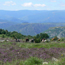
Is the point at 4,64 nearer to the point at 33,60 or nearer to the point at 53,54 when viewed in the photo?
the point at 33,60

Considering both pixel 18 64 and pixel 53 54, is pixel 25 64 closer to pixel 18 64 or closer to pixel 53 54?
pixel 18 64

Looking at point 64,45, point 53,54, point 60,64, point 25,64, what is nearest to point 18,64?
point 25,64

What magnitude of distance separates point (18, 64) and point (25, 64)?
2.66 ft

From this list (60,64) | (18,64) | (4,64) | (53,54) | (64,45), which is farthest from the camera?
(64,45)

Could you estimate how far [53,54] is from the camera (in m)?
13.0

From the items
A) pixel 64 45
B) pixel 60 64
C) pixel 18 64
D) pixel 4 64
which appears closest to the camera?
pixel 60 64

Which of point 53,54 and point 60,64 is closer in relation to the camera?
point 60,64

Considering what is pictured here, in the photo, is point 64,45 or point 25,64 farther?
point 64,45

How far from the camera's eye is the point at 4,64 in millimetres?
9477

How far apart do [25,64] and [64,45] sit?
33.8 ft

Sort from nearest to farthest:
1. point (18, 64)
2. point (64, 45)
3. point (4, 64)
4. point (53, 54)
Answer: point (18, 64) < point (4, 64) < point (53, 54) < point (64, 45)

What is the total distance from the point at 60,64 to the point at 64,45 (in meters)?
9.65

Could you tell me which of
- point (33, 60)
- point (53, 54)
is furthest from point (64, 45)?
point (33, 60)

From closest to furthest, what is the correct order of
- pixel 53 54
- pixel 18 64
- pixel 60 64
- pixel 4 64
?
1. pixel 60 64
2. pixel 18 64
3. pixel 4 64
4. pixel 53 54
